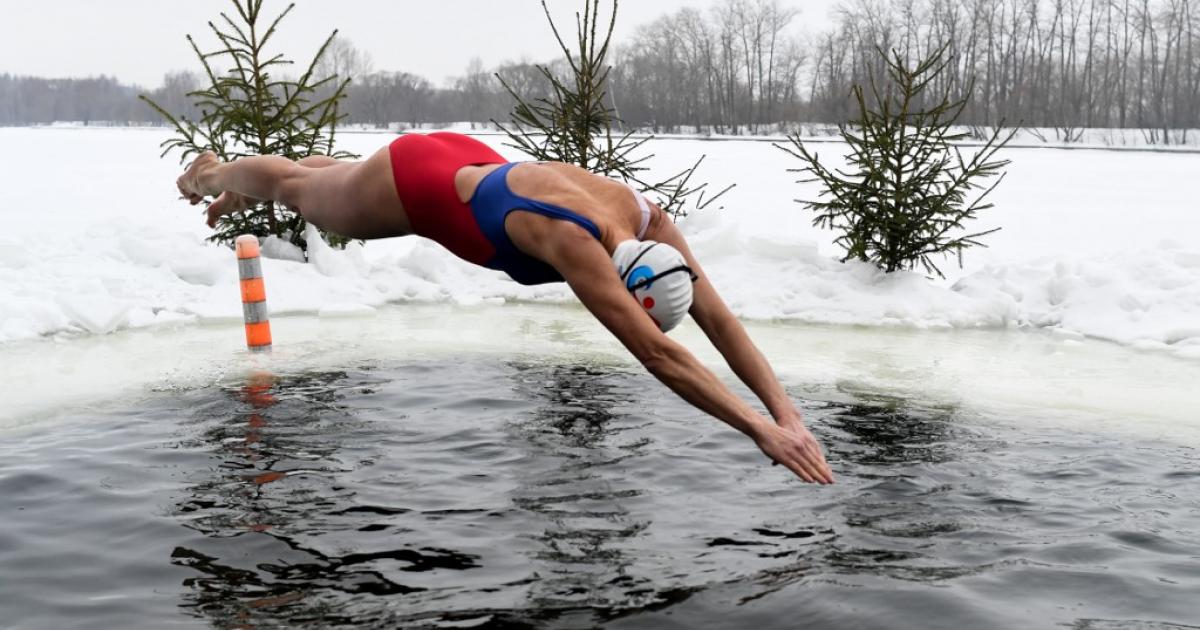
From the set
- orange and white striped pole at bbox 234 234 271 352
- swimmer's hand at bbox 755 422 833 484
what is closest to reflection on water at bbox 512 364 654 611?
swimmer's hand at bbox 755 422 833 484

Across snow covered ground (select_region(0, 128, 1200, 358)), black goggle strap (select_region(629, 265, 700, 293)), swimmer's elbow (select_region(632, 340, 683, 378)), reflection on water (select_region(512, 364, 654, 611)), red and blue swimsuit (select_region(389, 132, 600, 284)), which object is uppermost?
red and blue swimsuit (select_region(389, 132, 600, 284))

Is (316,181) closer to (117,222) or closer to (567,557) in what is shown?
(567,557)

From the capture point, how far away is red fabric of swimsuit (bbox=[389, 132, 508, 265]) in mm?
4496

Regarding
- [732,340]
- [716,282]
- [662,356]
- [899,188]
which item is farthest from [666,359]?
[899,188]

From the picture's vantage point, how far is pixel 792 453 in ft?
12.8

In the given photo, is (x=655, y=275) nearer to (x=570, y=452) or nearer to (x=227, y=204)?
(x=570, y=452)

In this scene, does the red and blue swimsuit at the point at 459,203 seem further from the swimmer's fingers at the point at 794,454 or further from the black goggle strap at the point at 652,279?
the swimmer's fingers at the point at 794,454

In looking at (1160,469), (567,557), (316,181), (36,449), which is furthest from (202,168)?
(1160,469)

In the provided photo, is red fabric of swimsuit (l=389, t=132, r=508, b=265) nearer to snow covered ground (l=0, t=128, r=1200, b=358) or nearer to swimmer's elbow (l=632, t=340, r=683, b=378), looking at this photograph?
swimmer's elbow (l=632, t=340, r=683, b=378)

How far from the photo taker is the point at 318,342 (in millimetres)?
8938

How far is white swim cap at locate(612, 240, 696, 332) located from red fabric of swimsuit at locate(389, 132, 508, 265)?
72cm

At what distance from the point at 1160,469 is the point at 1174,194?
20.4 metres

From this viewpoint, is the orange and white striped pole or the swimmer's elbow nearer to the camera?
the swimmer's elbow

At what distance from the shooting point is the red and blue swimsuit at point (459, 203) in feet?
14.2
